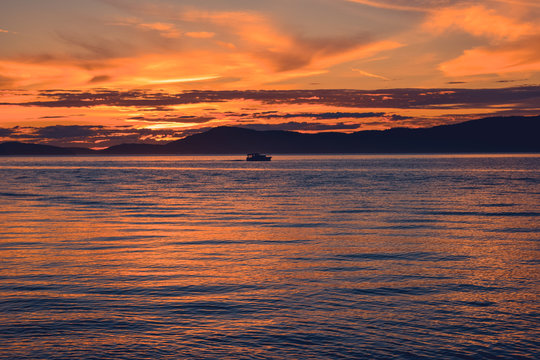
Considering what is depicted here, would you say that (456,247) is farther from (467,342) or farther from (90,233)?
(90,233)

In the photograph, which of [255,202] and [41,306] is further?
[255,202]

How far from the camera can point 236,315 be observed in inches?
549

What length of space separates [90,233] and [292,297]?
1759 cm

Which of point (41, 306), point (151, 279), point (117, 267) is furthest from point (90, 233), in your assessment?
point (41, 306)

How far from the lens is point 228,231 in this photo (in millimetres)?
30312

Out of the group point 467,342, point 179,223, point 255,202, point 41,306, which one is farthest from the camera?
point 255,202

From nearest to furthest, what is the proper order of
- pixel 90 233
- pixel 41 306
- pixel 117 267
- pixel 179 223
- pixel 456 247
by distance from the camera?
pixel 41 306, pixel 117 267, pixel 456 247, pixel 90 233, pixel 179 223

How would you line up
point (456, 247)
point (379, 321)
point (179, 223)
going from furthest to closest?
point (179, 223) < point (456, 247) < point (379, 321)

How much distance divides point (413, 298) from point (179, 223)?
2164 centimetres

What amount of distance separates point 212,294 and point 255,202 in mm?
35166

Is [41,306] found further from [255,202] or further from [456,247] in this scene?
[255,202]

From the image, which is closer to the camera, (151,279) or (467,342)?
(467,342)

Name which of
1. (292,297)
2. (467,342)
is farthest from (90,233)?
(467,342)

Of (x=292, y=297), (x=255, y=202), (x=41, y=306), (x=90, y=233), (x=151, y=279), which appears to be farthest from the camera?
Result: (x=255, y=202)
